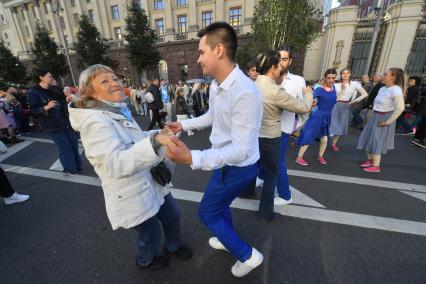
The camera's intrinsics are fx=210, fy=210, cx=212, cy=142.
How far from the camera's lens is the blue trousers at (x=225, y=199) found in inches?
63.1

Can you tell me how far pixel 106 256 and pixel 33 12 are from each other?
177ft

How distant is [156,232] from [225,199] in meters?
0.74

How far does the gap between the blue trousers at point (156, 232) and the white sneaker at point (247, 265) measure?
0.65 m

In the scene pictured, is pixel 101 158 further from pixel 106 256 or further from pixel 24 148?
pixel 24 148

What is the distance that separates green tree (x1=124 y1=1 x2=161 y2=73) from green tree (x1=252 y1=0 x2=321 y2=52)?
11.1 metres

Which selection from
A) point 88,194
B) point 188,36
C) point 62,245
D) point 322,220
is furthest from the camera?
point 188,36

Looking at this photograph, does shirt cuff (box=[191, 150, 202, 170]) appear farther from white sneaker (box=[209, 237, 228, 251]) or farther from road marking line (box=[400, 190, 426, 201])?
road marking line (box=[400, 190, 426, 201])

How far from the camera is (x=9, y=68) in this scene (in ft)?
89.4

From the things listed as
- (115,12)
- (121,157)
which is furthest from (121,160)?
(115,12)

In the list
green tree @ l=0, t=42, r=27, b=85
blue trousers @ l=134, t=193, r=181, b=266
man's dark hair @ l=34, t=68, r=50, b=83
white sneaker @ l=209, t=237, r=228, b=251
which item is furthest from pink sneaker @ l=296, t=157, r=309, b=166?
green tree @ l=0, t=42, r=27, b=85

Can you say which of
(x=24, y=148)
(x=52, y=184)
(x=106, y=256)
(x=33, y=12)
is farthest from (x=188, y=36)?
(x=33, y=12)

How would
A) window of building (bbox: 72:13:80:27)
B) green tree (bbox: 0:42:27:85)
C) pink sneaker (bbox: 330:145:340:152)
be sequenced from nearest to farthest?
1. pink sneaker (bbox: 330:145:340:152)
2. green tree (bbox: 0:42:27:85)
3. window of building (bbox: 72:13:80:27)

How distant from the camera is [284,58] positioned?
2516 millimetres

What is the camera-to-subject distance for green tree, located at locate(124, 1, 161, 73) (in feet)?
66.6
